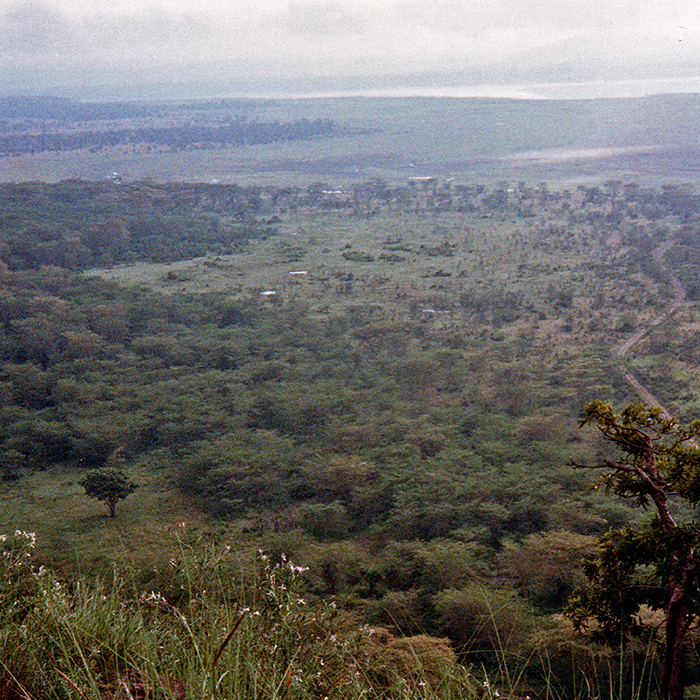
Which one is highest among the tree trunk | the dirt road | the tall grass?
the tall grass

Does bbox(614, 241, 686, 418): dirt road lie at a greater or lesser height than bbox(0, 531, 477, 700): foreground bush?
lesser

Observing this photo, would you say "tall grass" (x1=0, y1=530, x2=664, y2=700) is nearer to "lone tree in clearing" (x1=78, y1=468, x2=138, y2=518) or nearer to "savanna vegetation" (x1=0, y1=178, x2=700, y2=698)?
"savanna vegetation" (x1=0, y1=178, x2=700, y2=698)

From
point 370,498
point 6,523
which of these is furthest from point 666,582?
point 6,523

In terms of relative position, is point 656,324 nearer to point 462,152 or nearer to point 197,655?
point 197,655

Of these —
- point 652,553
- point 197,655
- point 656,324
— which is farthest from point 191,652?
point 656,324

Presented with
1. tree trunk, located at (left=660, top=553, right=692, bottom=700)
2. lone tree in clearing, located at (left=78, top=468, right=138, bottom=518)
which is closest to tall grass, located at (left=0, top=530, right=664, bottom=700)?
tree trunk, located at (left=660, top=553, right=692, bottom=700)

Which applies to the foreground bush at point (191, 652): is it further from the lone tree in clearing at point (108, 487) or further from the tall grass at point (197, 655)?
the lone tree in clearing at point (108, 487)
